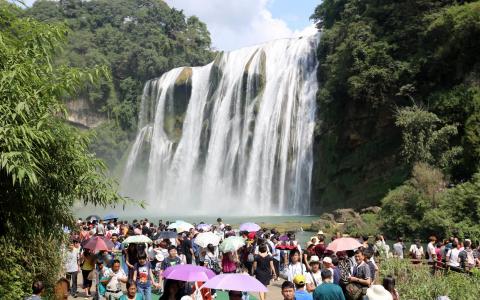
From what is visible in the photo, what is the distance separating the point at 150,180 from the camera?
60.0 meters

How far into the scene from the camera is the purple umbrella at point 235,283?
6848 mm

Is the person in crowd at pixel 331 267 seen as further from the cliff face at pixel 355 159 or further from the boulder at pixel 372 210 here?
the cliff face at pixel 355 159

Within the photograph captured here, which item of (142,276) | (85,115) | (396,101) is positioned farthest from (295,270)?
(85,115)

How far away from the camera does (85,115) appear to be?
76688 mm

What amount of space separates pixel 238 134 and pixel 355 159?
1235 cm

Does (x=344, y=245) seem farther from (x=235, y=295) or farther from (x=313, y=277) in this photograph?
(x=235, y=295)

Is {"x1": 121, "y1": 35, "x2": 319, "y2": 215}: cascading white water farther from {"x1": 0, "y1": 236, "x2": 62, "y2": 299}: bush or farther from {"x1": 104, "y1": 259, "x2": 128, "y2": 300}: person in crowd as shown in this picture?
{"x1": 104, "y1": 259, "x2": 128, "y2": 300}: person in crowd

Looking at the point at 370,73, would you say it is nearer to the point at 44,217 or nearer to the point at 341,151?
the point at 341,151

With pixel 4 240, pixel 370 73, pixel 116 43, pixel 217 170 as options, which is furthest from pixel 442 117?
pixel 116 43

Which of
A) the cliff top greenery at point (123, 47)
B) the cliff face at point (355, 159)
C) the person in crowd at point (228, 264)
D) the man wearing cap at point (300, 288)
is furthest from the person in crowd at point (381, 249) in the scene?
the cliff top greenery at point (123, 47)

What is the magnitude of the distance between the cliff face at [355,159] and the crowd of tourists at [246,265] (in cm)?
1928

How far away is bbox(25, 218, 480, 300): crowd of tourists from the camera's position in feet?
24.3

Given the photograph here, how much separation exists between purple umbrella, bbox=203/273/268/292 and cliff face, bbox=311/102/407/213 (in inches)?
1097

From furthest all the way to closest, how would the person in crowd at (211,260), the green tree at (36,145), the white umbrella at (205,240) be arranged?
the person in crowd at (211,260)
the white umbrella at (205,240)
the green tree at (36,145)
